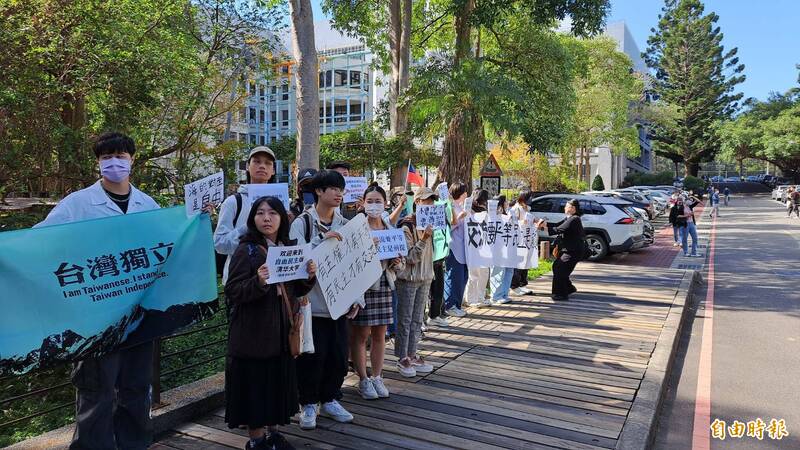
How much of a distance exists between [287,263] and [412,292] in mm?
1996

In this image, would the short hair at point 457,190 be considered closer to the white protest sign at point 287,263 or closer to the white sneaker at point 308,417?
the white sneaker at point 308,417

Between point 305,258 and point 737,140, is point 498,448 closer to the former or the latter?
point 305,258

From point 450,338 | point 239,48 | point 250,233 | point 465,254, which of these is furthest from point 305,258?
point 239,48

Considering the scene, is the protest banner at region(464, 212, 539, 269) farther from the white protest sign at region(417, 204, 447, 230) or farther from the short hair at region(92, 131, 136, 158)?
the short hair at region(92, 131, 136, 158)

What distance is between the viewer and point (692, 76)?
60.3 metres

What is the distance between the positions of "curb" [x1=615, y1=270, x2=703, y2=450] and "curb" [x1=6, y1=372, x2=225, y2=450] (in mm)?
3149

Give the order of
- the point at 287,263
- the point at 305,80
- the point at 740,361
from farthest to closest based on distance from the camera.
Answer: the point at 305,80, the point at 740,361, the point at 287,263

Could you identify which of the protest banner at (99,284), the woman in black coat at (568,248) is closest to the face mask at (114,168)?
the protest banner at (99,284)

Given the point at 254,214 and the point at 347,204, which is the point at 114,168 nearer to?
the point at 254,214

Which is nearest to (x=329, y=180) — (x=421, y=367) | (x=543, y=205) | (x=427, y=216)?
(x=427, y=216)

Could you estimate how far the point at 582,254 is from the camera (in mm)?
9484

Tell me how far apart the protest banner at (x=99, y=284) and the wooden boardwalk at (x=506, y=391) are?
3.88ft

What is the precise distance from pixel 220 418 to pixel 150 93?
5.89 meters

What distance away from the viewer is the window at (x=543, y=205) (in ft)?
53.3
